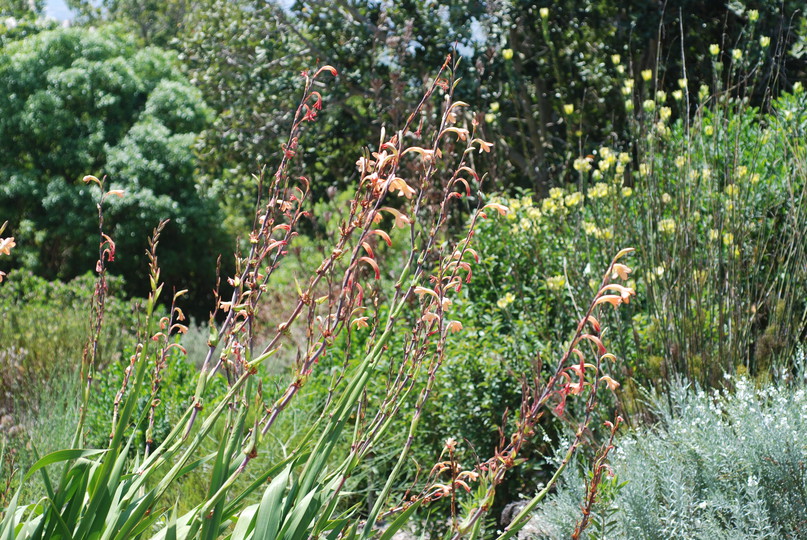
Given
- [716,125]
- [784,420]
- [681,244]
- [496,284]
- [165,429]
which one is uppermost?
[716,125]

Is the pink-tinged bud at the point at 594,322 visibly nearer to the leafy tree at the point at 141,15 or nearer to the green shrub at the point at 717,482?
the green shrub at the point at 717,482

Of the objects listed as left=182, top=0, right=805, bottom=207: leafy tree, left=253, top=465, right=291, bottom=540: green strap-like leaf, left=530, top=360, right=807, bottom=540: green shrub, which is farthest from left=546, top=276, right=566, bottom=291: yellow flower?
left=182, top=0, right=805, bottom=207: leafy tree

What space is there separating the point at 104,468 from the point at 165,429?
97.8 inches

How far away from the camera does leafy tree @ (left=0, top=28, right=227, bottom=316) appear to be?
9977 mm

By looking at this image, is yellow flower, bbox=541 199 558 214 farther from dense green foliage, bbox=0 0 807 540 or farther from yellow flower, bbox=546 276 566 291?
yellow flower, bbox=546 276 566 291

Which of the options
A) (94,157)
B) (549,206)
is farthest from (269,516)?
(94,157)

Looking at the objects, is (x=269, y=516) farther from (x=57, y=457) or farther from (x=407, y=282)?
(x=407, y=282)

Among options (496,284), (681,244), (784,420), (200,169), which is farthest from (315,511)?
(200,169)

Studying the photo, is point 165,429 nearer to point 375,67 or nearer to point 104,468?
point 104,468

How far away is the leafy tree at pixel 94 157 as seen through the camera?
998cm

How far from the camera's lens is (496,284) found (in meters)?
4.34

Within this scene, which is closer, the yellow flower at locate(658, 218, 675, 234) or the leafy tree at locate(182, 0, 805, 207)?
the yellow flower at locate(658, 218, 675, 234)

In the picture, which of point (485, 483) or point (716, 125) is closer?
point (485, 483)

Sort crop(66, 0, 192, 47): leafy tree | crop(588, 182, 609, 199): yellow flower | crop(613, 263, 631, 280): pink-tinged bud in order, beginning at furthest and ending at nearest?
1. crop(66, 0, 192, 47): leafy tree
2. crop(588, 182, 609, 199): yellow flower
3. crop(613, 263, 631, 280): pink-tinged bud
